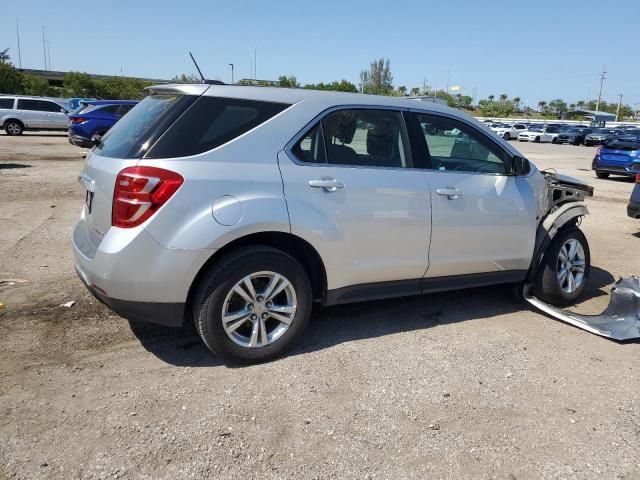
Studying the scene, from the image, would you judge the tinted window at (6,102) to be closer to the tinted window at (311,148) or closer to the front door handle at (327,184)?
the tinted window at (311,148)

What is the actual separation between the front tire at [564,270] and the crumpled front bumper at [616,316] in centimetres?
17

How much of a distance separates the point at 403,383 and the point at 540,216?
2301mm

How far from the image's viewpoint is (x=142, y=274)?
3184mm

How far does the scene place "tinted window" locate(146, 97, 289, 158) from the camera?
10.7ft

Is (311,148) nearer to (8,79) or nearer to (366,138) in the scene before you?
(366,138)

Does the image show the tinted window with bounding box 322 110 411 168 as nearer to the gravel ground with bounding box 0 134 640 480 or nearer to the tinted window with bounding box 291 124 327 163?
the tinted window with bounding box 291 124 327 163

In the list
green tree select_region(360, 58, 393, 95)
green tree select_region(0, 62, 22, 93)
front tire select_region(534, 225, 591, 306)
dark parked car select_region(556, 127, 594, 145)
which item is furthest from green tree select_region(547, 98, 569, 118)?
front tire select_region(534, 225, 591, 306)

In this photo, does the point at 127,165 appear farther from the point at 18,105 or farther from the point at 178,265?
the point at 18,105

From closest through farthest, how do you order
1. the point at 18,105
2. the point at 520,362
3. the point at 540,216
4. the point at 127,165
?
the point at 127,165
the point at 520,362
the point at 540,216
the point at 18,105

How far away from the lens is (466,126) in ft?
14.6

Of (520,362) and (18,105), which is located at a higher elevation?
(18,105)

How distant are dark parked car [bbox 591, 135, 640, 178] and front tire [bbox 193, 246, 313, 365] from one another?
1563cm

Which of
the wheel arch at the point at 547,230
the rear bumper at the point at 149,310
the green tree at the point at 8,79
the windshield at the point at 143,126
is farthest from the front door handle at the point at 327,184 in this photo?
the green tree at the point at 8,79

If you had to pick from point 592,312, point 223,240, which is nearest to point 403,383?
point 223,240
